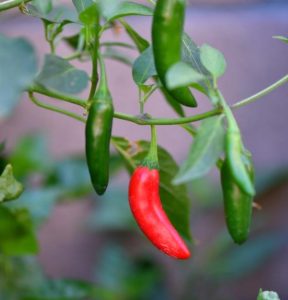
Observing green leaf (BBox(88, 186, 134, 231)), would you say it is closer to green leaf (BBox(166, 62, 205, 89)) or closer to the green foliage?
the green foliage

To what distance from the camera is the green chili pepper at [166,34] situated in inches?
24.2

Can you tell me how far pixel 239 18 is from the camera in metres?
2.11

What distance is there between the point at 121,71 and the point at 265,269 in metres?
0.72

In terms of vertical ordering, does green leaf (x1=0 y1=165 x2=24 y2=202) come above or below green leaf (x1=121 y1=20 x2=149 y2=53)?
below

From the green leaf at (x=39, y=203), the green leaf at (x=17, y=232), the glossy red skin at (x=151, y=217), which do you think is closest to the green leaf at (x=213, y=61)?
the glossy red skin at (x=151, y=217)

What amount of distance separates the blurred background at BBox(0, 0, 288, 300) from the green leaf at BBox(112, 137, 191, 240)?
108cm

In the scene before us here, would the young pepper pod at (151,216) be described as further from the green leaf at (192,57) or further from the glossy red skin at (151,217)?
the green leaf at (192,57)

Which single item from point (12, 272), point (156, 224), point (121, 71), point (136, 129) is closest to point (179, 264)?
point (136, 129)

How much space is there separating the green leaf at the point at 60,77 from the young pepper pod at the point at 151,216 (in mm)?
114

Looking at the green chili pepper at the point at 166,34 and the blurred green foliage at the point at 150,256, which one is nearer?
the green chili pepper at the point at 166,34

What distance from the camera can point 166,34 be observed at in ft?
2.03

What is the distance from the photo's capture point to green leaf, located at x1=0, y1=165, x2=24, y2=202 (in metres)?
0.81

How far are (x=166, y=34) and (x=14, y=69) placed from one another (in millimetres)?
132

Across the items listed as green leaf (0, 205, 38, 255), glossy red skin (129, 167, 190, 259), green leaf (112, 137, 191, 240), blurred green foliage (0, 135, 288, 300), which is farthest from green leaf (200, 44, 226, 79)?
blurred green foliage (0, 135, 288, 300)
